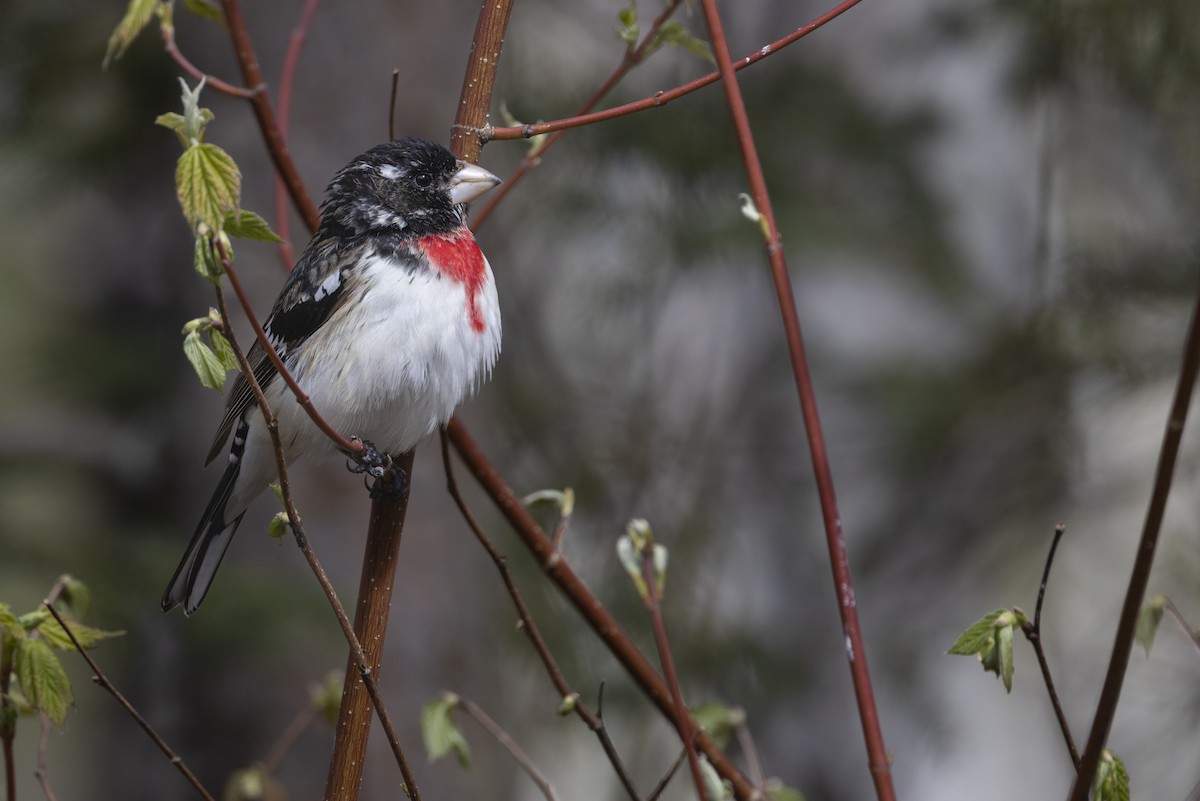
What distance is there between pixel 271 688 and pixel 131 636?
66cm

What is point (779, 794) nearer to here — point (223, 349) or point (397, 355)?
point (397, 355)

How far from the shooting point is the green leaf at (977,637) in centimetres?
187

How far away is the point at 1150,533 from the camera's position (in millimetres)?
1382

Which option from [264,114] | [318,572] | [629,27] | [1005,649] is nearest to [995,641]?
[1005,649]

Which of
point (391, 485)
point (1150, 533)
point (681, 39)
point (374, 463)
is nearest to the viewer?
point (1150, 533)

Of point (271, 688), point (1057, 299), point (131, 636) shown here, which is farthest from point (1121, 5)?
point (131, 636)

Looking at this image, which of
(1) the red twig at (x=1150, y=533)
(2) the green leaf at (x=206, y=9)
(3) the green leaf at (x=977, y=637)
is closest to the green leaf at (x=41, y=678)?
(2) the green leaf at (x=206, y=9)

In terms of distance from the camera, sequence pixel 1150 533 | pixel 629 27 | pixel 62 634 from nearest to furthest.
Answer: pixel 1150 533, pixel 62 634, pixel 629 27

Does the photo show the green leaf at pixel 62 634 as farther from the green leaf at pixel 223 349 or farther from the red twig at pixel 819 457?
the red twig at pixel 819 457

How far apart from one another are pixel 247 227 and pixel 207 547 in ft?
5.97

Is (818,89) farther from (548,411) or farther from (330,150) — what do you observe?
(330,150)

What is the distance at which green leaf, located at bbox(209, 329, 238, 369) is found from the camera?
182 cm

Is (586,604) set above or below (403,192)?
below

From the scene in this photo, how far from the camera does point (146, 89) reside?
573 cm
